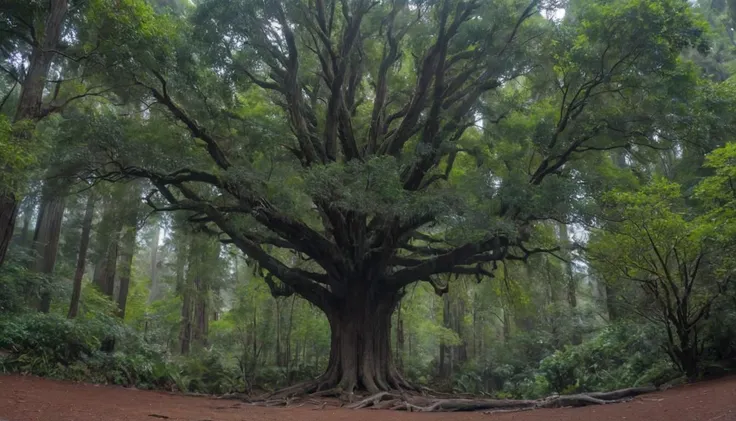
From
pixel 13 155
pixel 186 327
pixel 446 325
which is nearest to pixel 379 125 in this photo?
pixel 13 155

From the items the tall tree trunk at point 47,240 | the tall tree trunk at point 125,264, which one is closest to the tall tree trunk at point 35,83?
the tall tree trunk at point 47,240

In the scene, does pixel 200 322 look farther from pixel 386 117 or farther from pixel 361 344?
pixel 386 117

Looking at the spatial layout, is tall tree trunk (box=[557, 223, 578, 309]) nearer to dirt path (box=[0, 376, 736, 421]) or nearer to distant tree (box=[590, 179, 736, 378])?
distant tree (box=[590, 179, 736, 378])

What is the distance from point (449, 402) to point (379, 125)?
7.29m

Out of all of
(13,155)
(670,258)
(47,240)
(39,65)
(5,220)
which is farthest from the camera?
(47,240)

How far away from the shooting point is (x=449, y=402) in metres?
9.36

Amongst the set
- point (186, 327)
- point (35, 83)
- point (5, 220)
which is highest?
point (35, 83)

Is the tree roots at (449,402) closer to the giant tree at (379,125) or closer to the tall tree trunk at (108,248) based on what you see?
the giant tree at (379,125)

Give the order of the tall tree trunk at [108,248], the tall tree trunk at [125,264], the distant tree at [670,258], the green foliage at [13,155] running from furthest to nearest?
the tall tree trunk at [125,264], the tall tree trunk at [108,248], the distant tree at [670,258], the green foliage at [13,155]

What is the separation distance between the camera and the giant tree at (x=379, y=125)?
8727 millimetres

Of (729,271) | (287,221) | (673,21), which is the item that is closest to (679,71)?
(673,21)

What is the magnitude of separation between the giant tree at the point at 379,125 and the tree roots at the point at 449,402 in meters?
0.97

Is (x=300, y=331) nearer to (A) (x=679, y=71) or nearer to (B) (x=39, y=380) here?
(B) (x=39, y=380)

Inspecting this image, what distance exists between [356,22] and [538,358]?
15750 mm
